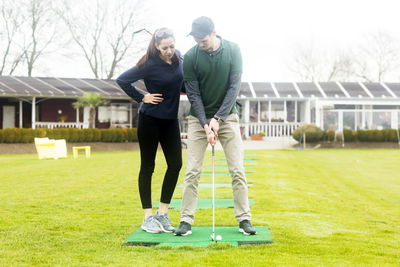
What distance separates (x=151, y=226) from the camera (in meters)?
4.28

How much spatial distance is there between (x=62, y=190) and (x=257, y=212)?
3.42m

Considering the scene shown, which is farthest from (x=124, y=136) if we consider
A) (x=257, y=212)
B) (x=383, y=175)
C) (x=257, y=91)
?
(x=257, y=212)

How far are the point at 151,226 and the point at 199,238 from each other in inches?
20.1

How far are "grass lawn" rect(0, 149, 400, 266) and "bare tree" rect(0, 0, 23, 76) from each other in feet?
95.8

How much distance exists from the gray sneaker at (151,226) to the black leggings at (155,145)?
18 cm

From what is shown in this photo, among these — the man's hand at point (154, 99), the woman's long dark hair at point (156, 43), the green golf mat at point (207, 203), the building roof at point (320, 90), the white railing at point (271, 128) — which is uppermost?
the building roof at point (320, 90)

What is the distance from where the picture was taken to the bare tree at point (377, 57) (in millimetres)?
43312

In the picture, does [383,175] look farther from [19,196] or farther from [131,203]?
[19,196]

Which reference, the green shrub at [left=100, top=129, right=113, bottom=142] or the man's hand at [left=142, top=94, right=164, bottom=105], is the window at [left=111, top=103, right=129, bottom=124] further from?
the man's hand at [left=142, top=94, right=164, bottom=105]

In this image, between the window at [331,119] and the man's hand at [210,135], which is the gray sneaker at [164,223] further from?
the window at [331,119]

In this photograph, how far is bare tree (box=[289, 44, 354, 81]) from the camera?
4497 cm

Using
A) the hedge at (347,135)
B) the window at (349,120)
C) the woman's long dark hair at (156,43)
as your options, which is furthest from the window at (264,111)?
the woman's long dark hair at (156,43)

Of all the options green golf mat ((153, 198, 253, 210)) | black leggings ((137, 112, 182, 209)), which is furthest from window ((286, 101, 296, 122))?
black leggings ((137, 112, 182, 209))

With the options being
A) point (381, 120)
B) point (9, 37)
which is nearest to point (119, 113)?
point (9, 37)
